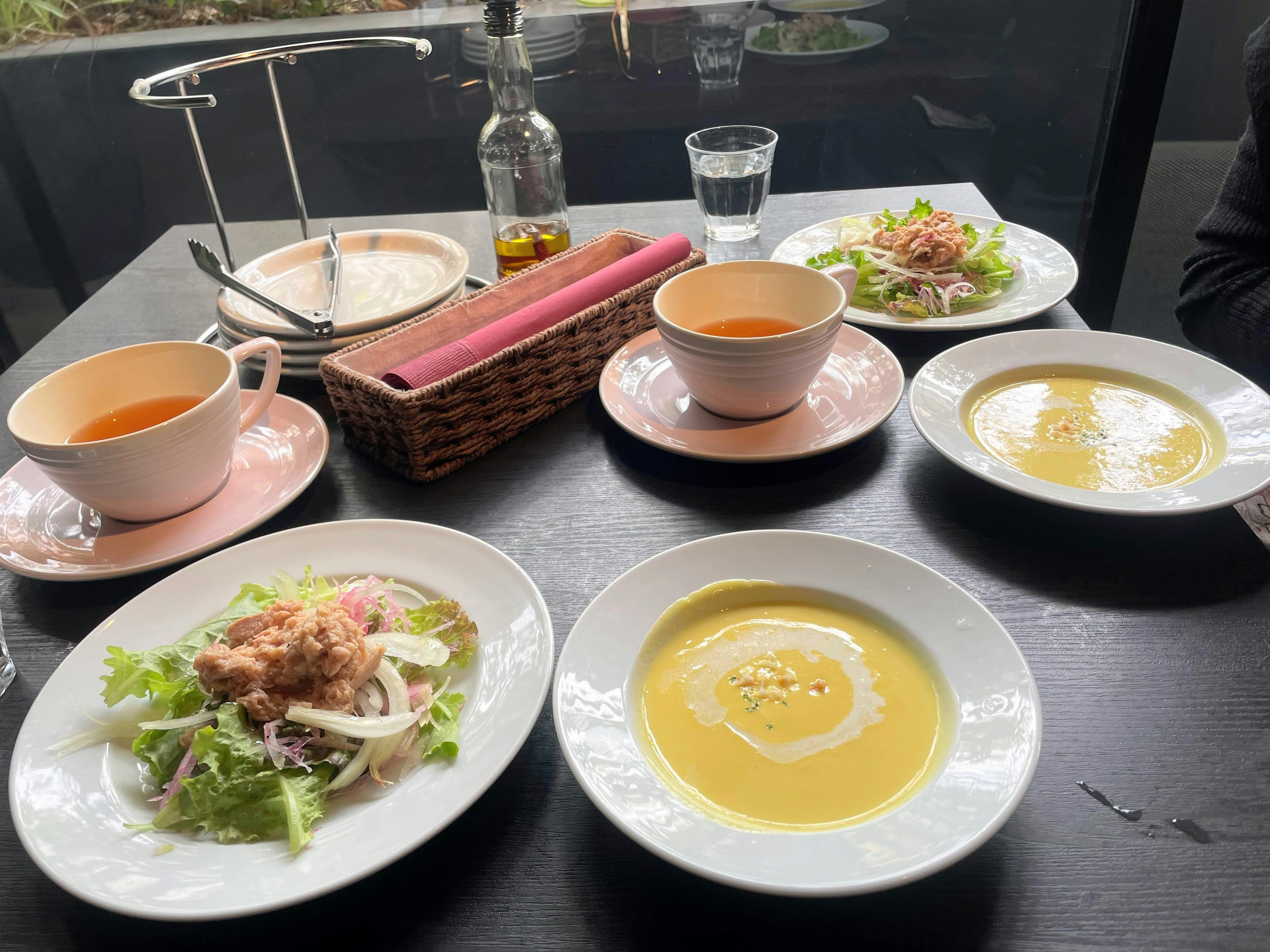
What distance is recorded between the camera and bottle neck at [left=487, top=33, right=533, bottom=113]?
1.46 metres

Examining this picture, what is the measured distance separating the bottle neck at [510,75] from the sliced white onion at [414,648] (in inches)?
42.3

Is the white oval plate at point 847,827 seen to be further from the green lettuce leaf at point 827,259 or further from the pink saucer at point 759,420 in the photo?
the green lettuce leaf at point 827,259

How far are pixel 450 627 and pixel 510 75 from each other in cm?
108

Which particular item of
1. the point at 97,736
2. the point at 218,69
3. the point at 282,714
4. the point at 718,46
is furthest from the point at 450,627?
the point at 718,46

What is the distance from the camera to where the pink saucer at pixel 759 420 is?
107 centimetres

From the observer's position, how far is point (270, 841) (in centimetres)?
65

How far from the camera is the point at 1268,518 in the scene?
1.66 meters

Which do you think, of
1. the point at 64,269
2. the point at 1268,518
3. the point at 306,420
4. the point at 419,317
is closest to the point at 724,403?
the point at 419,317

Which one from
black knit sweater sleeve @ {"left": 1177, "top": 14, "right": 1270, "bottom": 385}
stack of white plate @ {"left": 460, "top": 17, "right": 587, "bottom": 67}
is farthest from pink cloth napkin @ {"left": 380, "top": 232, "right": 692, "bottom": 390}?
stack of white plate @ {"left": 460, "top": 17, "right": 587, "bottom": 67}

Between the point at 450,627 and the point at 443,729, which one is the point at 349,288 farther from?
the point at 443,729

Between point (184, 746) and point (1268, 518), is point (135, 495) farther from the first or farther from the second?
point (1268, 518)

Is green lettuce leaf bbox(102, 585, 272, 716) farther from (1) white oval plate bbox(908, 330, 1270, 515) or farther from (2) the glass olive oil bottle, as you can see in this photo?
(2) the glass olive oil bottle

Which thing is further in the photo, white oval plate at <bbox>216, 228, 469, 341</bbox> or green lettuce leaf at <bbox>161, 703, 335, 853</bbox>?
white oval plate at <bbox>216, 228, 469, 341</bbox>

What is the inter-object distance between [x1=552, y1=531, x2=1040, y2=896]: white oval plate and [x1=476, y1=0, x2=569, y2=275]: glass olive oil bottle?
872mm
